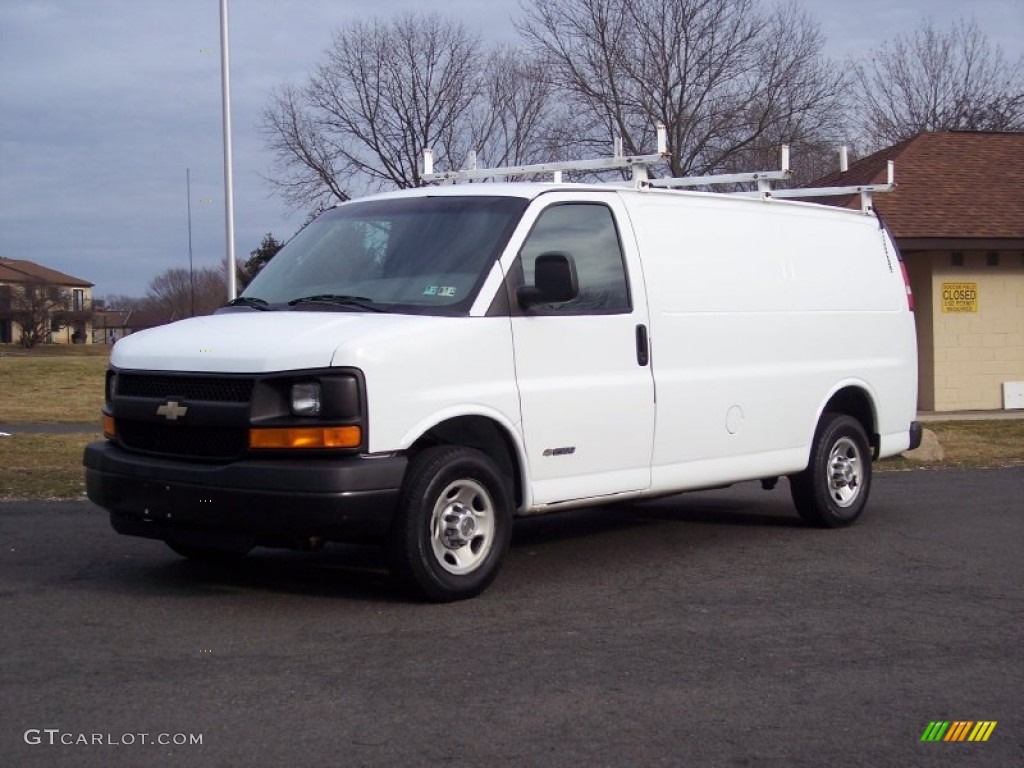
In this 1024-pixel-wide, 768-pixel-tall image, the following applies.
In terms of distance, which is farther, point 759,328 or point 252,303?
point 759,328

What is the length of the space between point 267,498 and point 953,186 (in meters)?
17.2

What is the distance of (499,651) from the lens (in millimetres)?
5844

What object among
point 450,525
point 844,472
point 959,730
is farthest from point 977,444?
point 959,730

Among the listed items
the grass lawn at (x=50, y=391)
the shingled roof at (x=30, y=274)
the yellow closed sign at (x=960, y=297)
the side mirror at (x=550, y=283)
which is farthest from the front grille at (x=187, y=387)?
the shingled roof at (x=30, y=274)

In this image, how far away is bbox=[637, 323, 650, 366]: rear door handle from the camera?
7738 mm

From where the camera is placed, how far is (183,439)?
6668mm

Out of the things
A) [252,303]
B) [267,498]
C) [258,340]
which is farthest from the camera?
[252,303]

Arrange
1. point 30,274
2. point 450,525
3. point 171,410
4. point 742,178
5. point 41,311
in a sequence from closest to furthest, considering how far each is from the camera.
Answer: point 171,410
point 450,525
point 742,178
point 41,311
point 30,274

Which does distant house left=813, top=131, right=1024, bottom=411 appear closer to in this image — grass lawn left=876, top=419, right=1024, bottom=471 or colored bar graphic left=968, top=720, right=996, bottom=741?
grass lawn left=876, top=419, right=1024, bottom=471

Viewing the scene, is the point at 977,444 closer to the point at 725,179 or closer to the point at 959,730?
the point at 725,179

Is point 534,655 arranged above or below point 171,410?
below

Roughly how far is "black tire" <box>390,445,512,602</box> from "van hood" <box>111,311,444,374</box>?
0.72m

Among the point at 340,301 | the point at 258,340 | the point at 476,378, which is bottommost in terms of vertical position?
the point at 476,378

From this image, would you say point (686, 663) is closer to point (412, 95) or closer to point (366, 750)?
point (366, 750)
